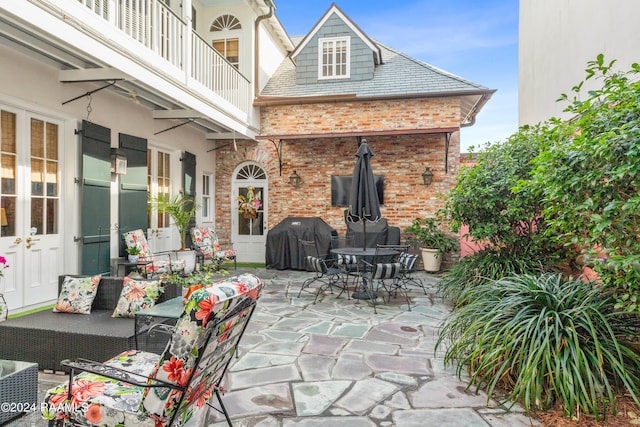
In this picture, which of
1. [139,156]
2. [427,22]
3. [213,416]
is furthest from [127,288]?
[427,22]

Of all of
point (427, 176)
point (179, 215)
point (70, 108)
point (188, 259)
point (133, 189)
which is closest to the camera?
point (70, 108)

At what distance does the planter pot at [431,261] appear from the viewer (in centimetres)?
866

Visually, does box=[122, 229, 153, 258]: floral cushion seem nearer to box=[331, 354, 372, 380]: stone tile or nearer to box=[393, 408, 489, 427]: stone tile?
box=[331, 354, 372, 380]: stone tile

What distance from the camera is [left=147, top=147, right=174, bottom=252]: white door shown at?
7.78 m

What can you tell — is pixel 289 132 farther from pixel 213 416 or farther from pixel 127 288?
pixel 213 416

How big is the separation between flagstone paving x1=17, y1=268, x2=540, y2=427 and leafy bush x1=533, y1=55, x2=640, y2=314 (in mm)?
1184

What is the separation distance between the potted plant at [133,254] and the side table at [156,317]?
338 cm

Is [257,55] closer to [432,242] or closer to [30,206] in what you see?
[432,242]

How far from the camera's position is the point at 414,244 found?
29.3 feet

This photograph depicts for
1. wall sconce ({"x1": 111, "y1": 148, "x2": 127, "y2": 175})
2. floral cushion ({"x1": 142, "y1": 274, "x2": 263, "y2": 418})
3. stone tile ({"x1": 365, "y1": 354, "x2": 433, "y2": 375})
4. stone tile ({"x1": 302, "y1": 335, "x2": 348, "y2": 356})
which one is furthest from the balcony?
stone tile ({"x1": 365, "y1": 354, "x2": 433, "y2": 375})

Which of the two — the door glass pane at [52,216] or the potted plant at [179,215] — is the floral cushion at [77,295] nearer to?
the door glass pane at [52,216]

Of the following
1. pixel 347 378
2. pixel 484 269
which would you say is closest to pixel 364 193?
pixel 484 269

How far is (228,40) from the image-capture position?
31.9ft

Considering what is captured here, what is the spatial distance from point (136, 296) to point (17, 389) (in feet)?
3.95
